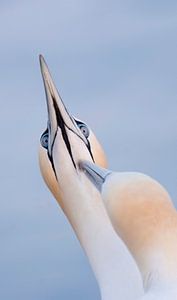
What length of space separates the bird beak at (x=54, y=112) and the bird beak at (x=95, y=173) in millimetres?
283

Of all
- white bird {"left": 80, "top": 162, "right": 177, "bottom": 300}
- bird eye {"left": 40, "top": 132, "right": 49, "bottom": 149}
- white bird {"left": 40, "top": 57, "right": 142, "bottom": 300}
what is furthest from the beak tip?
white bird {"left": 80, "top": 162, "right": 177, "bottom": 300}

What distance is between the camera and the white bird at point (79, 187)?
28.6ft

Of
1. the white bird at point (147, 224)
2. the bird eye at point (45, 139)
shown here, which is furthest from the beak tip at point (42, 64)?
the white bird at point (147, 224)

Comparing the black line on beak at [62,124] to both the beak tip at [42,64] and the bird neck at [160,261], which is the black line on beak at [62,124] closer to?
the beak tip at [42,64]

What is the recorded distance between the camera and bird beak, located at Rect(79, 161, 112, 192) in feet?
25.4

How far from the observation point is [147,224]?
7.12 m

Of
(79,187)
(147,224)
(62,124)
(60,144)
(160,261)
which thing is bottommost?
(160,261)

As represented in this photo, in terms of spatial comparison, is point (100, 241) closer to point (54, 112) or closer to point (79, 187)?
point (79, 187)

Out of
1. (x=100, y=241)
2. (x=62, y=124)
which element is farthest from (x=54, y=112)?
(x=100, y=241)

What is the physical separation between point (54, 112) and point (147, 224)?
217 cm

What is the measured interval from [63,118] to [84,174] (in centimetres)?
45

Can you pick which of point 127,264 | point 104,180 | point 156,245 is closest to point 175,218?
point 156,245

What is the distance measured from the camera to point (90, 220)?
29.4 feet

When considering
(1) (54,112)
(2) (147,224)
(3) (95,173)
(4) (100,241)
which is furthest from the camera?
(1) (54,112)
